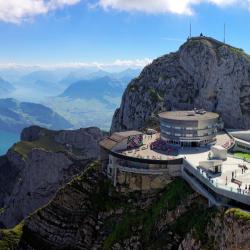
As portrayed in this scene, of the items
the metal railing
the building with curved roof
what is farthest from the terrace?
the metal railing

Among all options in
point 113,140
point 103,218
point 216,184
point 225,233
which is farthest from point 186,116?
point 225,233

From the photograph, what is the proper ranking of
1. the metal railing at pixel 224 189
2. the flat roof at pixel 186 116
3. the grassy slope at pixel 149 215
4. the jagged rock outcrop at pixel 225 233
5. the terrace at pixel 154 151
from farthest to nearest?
the flat roof at pixel 186 116, the terrace at pixel 154 151, the grassy slope at pixel 149 215, the metal railing at pixel 224 189, the jagged rock outcrop at pixel 225 233

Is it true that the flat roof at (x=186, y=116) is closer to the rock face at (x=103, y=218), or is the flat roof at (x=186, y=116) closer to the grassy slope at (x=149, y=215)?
the rock face at (x=103, y=218)

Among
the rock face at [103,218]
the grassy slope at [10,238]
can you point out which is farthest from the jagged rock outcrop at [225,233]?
the grassy slope at [10,238]

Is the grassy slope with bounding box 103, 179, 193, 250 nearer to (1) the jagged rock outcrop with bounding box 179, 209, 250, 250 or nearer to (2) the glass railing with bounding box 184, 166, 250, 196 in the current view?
(2) the glass railing with bounding box 184, 166, 250, 196

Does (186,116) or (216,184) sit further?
(186,116)

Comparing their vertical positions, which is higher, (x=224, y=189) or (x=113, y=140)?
(x=113, y=140)

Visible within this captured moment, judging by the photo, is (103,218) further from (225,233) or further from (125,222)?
(225,233)

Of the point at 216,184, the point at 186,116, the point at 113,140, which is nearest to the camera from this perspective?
the point at 216,184
